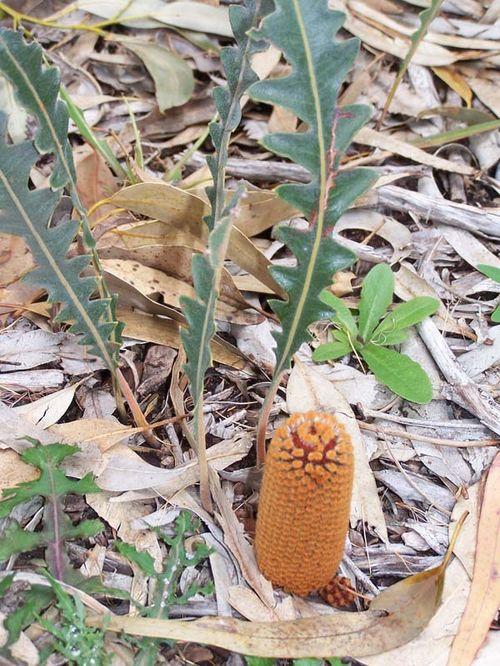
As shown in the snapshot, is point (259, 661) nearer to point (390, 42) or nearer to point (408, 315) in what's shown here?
point (408, 315)

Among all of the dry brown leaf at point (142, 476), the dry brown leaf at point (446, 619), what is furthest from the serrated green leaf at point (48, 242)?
the dry brown leaf at point (446, 619)

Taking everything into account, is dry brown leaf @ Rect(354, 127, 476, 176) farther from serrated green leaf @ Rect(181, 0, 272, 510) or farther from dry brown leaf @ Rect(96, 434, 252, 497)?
dry brown leaf @ Rect(96, 434, 252, 497)

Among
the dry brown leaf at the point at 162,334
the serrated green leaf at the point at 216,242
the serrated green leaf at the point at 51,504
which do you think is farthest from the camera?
the dry brown leaf at the point at 162,334

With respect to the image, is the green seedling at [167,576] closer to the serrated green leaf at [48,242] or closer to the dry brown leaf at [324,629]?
the dry brown leaf at [324,629]

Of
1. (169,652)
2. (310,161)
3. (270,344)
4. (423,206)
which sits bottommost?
(169,652)

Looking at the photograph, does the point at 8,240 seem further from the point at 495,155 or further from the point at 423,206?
the point at 495,155

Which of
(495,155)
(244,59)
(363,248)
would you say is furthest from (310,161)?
(495,155)

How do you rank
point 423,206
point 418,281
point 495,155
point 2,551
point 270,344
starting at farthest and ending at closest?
point 495,155 < point 423,206 < point 418,281 < point 270,344 < point 2,551
